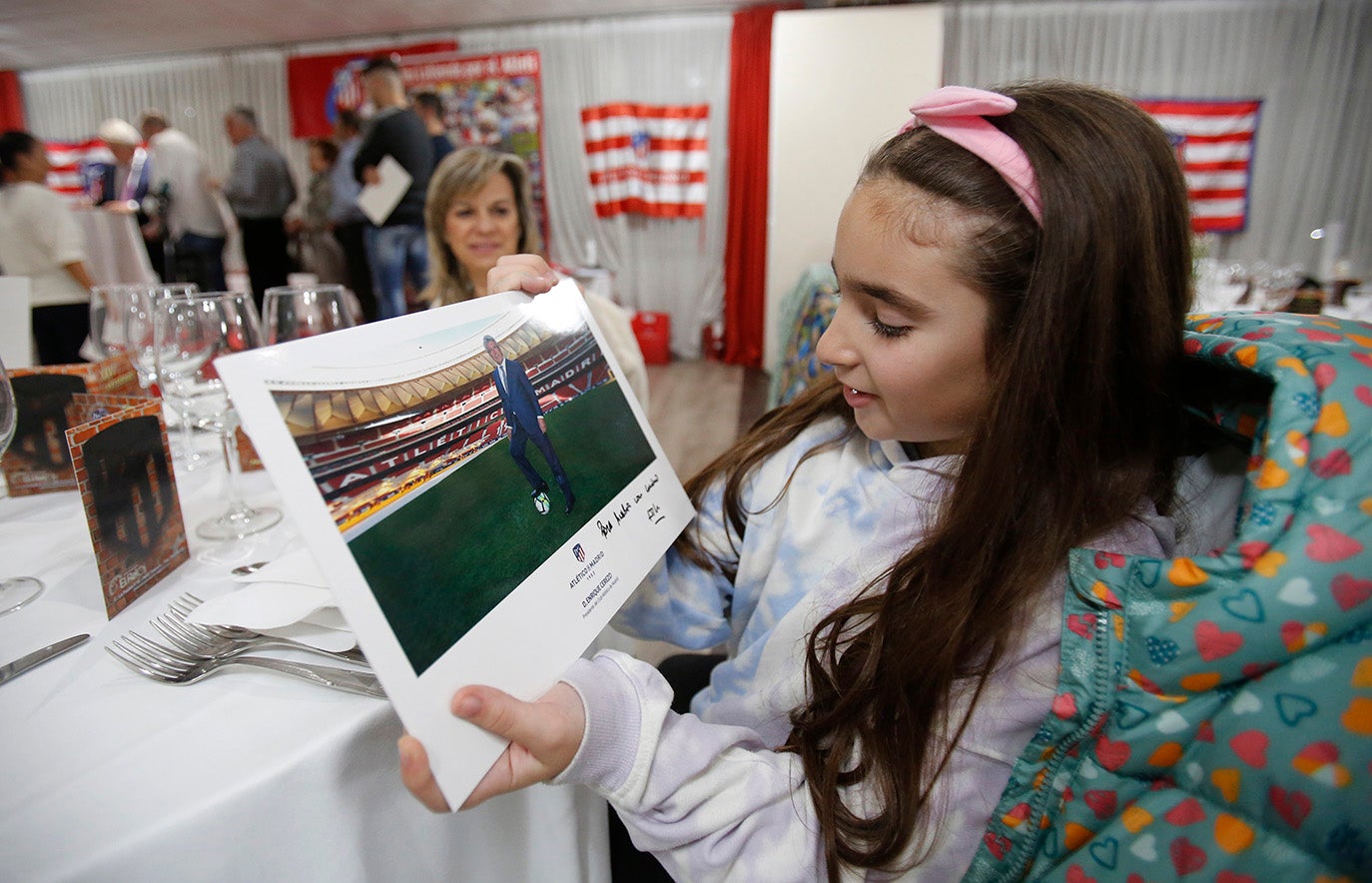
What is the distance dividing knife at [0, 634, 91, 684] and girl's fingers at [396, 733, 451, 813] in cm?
40

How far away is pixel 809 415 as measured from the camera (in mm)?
864

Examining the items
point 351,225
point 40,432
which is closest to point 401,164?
point 351,225

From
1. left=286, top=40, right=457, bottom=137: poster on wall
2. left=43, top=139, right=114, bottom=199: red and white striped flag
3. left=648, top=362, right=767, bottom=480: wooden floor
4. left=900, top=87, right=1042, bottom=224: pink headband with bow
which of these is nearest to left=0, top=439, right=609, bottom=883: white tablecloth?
left=900, top=87, right=1042, bottom=224: pink headband with bow

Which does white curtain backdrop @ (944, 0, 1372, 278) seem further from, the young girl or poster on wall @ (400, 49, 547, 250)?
the young girl

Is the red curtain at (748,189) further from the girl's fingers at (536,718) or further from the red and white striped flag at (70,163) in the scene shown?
the red and white striped flag at (70,163)

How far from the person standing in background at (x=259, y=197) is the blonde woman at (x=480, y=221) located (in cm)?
375

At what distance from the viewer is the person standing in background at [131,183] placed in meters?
5.20

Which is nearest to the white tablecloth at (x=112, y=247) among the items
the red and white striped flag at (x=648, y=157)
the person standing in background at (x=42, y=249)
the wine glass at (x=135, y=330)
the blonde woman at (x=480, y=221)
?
the person standing in background at (x=42, y=249)

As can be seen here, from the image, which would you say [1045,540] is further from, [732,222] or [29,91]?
[29,91]

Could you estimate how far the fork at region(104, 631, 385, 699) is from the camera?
1.79ft

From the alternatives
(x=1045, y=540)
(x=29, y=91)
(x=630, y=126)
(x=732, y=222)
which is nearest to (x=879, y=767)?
(x=1045, y=540)

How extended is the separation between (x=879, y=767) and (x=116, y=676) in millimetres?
623

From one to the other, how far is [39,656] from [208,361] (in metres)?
0.35

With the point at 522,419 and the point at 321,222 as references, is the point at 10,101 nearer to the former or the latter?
the point at 321,222
